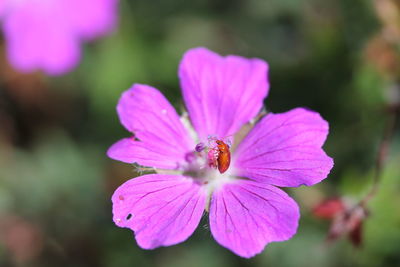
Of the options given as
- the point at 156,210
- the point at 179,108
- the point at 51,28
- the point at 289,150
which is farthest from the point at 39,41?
the point at 289,150

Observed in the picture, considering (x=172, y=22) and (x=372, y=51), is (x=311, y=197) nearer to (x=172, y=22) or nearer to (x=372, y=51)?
(x=372, y=51)

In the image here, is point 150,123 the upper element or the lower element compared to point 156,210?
upper

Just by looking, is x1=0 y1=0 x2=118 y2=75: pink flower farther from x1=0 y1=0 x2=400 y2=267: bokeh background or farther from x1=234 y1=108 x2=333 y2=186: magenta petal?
x1=234 y1=108 x2=333 y2=186: magenta petal

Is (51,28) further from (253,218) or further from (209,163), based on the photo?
(253,218)

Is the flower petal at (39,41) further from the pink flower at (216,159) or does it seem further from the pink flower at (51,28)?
the pink flower at (216,159)

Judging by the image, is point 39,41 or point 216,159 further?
point 39,41

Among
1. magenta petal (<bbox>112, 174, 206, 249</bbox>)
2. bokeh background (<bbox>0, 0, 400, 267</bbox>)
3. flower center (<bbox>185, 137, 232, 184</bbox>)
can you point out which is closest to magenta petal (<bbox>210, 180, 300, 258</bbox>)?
magenta petal (<bbox>112, 174, 206, 249</bbox>)

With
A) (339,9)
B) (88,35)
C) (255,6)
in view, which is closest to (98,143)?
(88,35)
